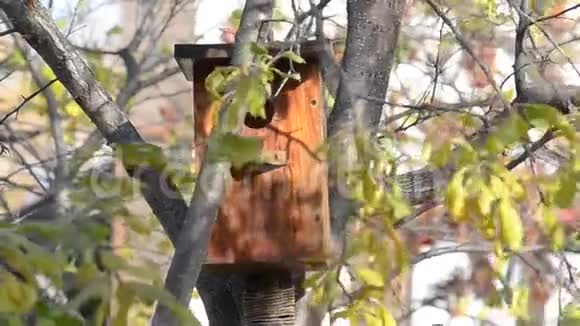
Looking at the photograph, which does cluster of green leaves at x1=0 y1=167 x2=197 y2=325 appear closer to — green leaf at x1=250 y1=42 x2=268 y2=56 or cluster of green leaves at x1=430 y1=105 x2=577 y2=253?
green leaf at x1=250 y1=42 x2=268 y2=56

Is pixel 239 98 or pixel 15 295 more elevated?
pixel 239 98

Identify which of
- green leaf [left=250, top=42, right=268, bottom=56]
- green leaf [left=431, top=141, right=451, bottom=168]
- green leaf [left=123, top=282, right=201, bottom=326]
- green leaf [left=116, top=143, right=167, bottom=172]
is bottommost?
green leaf [left=123, top=282, right=201, bottom=326]

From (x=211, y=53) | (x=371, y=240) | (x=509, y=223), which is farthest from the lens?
(x=211, y=53)

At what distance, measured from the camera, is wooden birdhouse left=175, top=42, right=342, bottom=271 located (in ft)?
6.77

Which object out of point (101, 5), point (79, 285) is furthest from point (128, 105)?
point (79, 285)

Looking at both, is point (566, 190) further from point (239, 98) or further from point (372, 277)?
point (239, 98)

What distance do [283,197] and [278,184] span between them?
1.2 inches

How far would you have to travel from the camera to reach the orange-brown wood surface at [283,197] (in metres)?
2.07

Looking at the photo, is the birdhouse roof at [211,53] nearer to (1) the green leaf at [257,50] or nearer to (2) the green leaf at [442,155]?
(1) the green leaf at [257,50]

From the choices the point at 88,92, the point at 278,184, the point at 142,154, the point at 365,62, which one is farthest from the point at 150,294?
the point at 365,62

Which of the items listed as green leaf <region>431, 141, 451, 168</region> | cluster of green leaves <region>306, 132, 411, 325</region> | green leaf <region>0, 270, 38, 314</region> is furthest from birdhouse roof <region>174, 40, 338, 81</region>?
green leaf <region>0, 270, 38, 314</region>

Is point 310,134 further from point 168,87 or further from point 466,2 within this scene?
point 168,87

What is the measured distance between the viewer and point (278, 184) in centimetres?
211

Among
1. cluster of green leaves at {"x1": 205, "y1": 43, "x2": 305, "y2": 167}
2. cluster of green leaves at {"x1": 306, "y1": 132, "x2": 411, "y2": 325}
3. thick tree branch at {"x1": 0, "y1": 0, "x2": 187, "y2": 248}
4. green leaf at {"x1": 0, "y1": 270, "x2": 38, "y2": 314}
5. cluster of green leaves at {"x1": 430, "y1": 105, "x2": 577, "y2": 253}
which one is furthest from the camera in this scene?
thick tree branch at {"x1": 0, "y1": 0, "x2": 187, "y2": 248}
